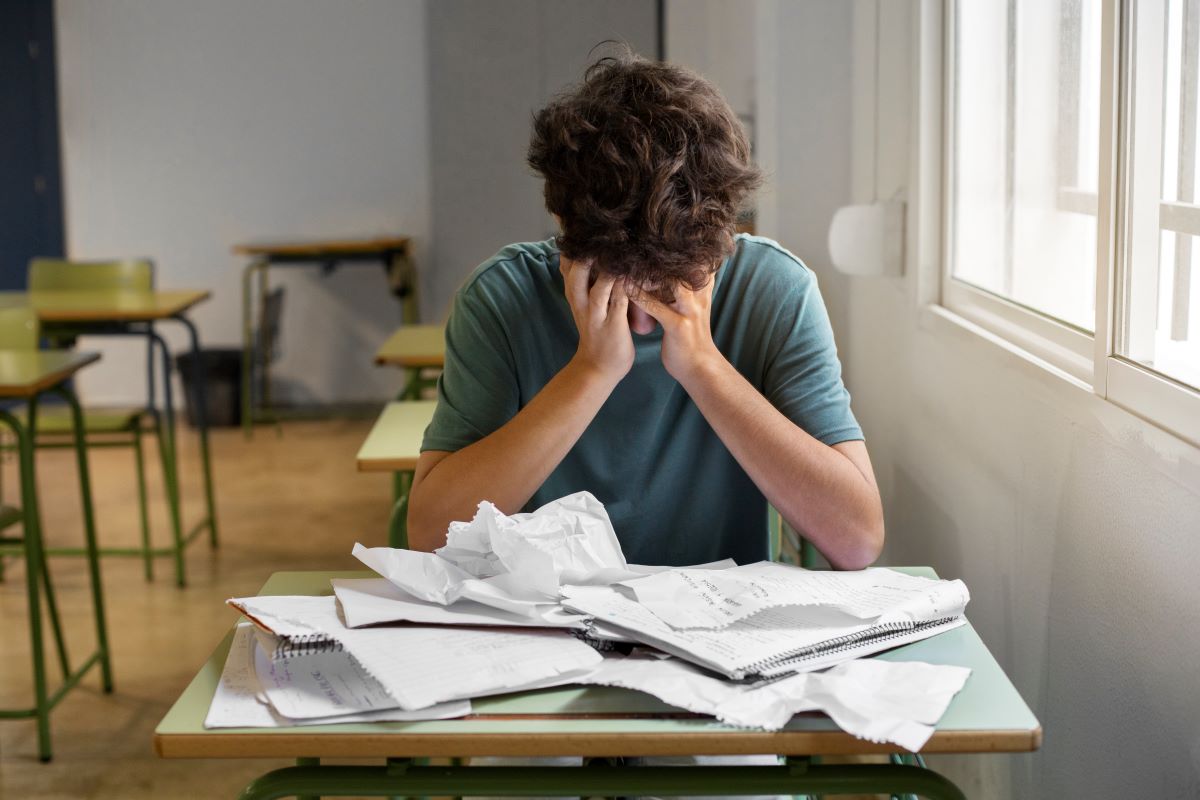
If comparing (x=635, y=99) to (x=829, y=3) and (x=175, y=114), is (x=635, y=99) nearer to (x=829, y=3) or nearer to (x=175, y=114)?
(x=829, y=3)

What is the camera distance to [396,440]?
230cm

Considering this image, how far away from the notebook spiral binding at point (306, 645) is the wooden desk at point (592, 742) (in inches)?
2.5

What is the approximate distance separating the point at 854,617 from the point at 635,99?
1.75ft

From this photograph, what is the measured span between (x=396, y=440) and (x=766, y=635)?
1411mm

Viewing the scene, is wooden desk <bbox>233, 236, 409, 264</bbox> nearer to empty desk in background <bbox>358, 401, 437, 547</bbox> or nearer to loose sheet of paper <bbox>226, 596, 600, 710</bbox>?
empty desk in background <bbox>358, 401, 437, 547</bbox>

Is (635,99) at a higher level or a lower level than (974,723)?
higher

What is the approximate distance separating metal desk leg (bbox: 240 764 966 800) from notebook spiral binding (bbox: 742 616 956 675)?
0.08 m

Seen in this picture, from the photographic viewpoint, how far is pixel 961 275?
215cm

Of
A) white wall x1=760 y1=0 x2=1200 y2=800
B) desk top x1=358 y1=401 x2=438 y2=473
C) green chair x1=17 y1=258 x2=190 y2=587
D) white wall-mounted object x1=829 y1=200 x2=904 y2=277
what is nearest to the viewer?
white wall x1=760 y1=0 x2=1200 y2=800

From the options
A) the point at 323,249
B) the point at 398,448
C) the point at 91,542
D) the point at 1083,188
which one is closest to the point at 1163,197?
the point at 1083,188

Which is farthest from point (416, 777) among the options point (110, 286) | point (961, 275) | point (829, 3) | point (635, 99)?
point (110, 286)

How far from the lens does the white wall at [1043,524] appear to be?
3.82ft

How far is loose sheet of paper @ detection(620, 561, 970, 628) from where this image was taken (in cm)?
102

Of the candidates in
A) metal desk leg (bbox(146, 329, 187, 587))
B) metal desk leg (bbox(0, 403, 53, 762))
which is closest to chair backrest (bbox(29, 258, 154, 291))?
metal desk leg (bbox(146, 329, 187, 587))
